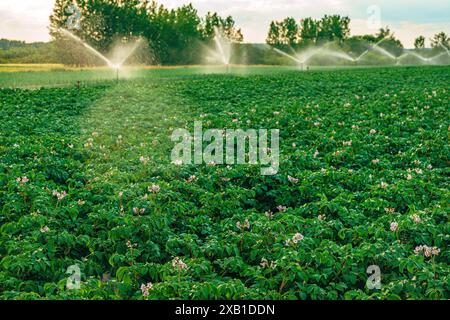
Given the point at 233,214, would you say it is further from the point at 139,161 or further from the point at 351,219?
the point at 139,161

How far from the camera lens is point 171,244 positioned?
220 inches

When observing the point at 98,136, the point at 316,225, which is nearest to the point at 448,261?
the point at 316,225

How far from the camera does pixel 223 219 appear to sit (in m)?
6.79

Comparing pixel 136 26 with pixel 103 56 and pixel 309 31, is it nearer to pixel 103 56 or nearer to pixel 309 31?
pixel 103 56

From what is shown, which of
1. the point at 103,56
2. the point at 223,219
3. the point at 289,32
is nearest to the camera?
the point at 223,219

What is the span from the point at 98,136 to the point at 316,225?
7168 millimetres

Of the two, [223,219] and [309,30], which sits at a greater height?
[309,30]

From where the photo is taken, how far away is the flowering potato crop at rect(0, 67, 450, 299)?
15.7ft

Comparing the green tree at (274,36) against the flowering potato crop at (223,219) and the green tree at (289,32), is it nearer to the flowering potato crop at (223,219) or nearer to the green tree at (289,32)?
the green tree at (289,32)

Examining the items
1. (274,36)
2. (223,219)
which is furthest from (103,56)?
(223,219)

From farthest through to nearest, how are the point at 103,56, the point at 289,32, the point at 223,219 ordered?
the point at 289,32
the point at 103,56
the point at 223,219

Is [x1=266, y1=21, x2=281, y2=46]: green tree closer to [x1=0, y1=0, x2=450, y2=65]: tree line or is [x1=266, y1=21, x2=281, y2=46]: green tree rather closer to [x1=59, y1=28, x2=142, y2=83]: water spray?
[x1=0, y1=0, x2=450, y2=65]: tree line

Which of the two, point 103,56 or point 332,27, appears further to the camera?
point 332,27

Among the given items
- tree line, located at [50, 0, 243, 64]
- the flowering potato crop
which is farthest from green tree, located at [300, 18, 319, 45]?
the flowering potato crop
